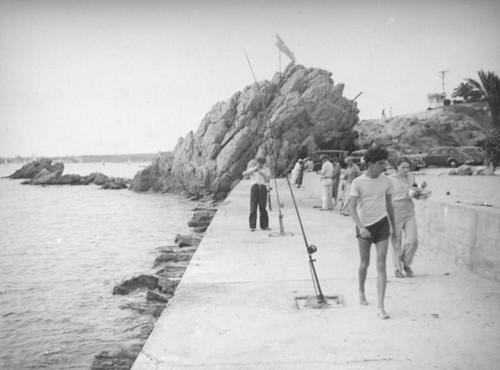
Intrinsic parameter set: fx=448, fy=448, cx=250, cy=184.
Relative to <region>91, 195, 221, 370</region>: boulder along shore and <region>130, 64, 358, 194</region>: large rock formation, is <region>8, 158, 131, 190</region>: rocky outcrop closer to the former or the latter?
<region>130, 64, 358, 194</region>: large rock formation

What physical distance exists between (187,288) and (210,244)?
11.1ft

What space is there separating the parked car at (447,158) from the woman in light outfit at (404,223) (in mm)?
29412

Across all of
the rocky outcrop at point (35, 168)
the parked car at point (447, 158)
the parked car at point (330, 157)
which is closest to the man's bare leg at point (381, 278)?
the parked car at point (330, 157)

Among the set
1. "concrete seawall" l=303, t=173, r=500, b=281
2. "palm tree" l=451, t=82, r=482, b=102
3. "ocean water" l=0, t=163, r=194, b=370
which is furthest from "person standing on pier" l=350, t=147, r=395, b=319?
"palm tree" l=451, t=82, r=482, b=102

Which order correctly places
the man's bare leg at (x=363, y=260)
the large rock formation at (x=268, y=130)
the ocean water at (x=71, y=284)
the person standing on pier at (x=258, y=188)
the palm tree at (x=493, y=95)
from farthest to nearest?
the large rock formation at (x=268, y=130), the palm tree at (x=493, y=95), the person standing on pier at (x=258, y=188), the ocean water at (x=71, y=284), the man's bare leg at (x=363, y=260)

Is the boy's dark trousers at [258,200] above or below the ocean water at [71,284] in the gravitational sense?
above

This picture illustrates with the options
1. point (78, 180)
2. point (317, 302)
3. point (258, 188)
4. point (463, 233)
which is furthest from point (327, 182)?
point (78, 180)

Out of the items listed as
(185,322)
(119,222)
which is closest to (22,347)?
Answer: (185,322)

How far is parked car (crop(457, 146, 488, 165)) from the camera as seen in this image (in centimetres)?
3397

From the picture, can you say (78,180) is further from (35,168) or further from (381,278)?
(381,278)

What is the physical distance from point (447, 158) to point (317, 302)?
3155cm

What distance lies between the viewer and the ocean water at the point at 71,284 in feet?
26.1

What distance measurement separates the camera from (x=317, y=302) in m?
5.85

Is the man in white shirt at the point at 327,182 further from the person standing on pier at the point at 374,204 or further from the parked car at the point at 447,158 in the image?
the parked car at the point at 447,158
